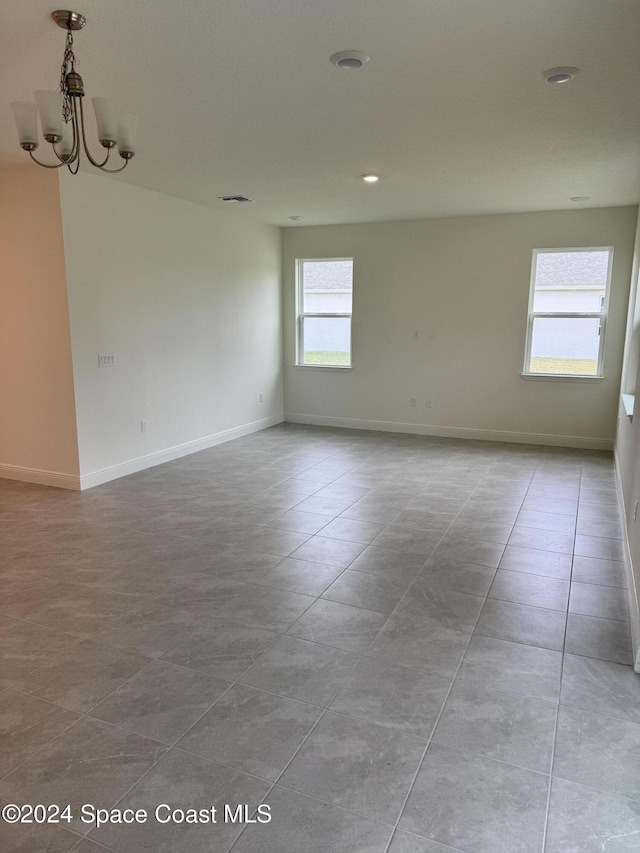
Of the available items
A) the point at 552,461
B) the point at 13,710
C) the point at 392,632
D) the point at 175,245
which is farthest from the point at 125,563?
the point at 552,461

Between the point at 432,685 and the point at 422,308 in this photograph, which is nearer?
the point at 432,685

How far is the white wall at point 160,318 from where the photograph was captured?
179 inches

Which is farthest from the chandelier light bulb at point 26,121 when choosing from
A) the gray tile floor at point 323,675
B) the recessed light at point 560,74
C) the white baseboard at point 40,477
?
the white baseboard at point 40,477

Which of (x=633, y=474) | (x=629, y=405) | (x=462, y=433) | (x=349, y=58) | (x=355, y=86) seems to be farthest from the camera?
(x=462, y=433)

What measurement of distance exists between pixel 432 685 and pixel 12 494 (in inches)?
148

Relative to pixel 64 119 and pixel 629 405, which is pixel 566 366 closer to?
pixel 629 405

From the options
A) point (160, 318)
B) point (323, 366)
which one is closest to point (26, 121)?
point (160, 318)

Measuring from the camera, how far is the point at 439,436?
684 cm

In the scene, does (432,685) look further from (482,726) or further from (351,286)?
(351,286)

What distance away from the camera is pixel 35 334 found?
453cm

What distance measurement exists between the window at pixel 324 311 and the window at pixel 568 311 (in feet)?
7.15

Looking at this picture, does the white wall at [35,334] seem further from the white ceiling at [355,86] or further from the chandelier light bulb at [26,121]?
the chandelier light bulb at [26,121]

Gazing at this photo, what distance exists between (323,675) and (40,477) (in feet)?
11.5

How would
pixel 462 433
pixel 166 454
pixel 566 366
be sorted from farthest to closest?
1. pixel 462 433
2. pixel 566 366
3. pixel 166 454
